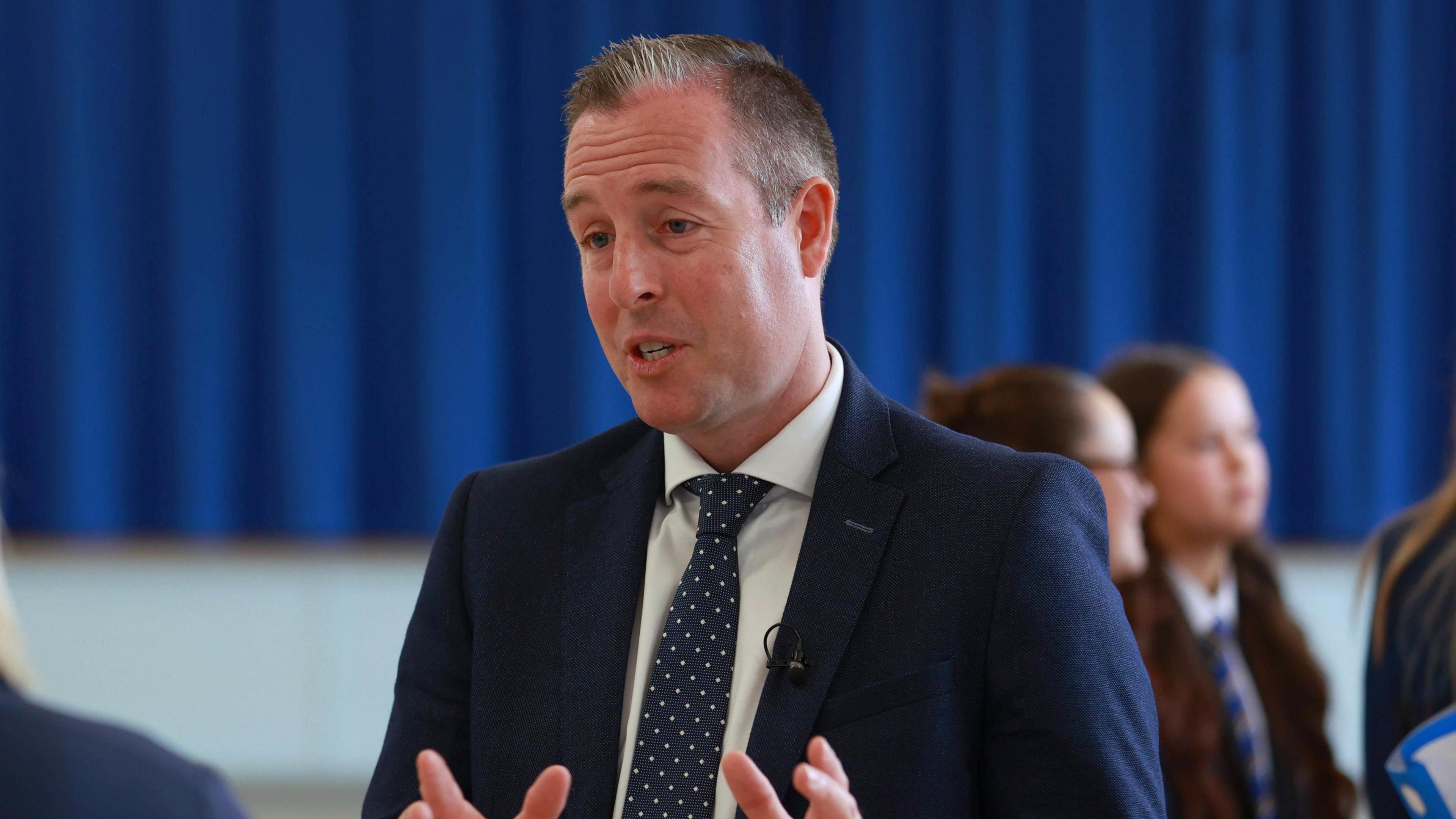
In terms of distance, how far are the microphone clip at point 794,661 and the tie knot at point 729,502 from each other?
14 centimetres

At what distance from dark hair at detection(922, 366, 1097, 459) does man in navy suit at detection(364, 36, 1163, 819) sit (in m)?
0.75

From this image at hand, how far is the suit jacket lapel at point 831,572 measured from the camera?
126 cm

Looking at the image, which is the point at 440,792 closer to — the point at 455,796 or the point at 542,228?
the point at 455,796

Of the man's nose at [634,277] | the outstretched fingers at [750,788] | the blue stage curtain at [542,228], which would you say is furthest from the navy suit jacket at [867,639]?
the blue stage curtain at [542,228]

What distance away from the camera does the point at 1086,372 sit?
4.27m

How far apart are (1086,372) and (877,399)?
2.97 m

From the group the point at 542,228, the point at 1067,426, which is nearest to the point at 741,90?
the point at 1067,426

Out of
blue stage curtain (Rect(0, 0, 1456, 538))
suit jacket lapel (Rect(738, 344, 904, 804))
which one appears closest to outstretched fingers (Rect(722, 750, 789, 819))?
suit jacket lapel (Rect(738, 344, 904, 804))

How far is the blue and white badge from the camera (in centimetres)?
154

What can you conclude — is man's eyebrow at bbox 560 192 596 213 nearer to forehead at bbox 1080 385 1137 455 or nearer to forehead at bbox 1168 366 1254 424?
forehead at bbox 1080 385 1137 455

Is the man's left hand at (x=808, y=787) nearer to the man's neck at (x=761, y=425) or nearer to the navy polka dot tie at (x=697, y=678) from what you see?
the navy polka dot tie at (x=697, y=678)

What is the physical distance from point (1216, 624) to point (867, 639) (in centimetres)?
172

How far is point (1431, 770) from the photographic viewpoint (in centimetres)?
156

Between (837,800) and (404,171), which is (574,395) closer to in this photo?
(404,171)
